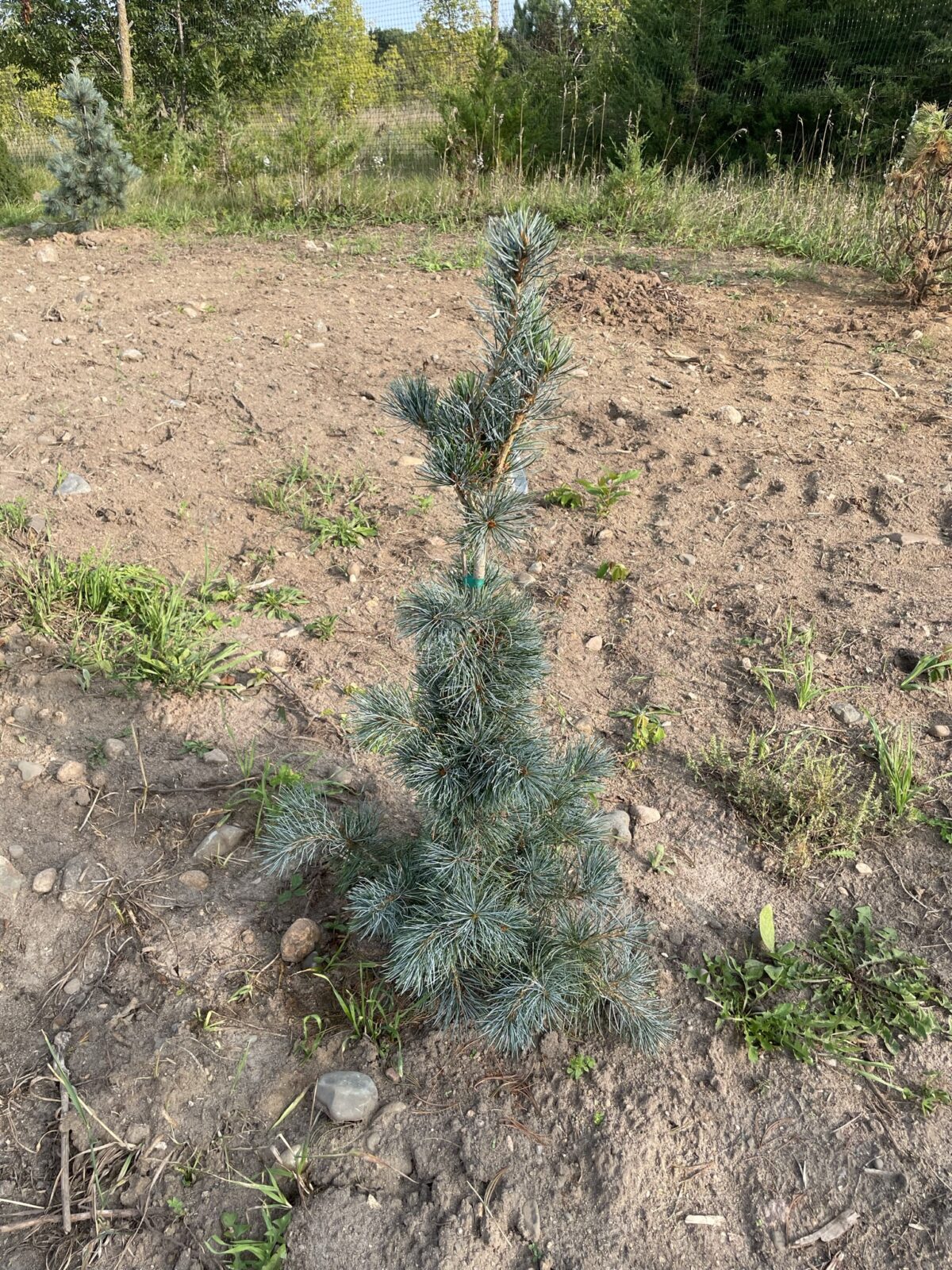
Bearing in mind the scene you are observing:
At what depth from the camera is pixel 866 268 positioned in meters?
6.16

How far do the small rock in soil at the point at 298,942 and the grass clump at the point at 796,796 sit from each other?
1.16 m

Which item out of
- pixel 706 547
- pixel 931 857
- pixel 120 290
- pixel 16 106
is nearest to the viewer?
pixel 931 857

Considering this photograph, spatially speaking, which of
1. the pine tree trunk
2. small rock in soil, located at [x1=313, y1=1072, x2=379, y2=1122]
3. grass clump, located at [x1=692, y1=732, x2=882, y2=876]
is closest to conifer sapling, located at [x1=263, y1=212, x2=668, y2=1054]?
small rock in soil, located at [x1=313, y1=1072, x2=379, y2=1122]

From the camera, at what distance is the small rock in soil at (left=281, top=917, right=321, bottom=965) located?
1989 millimetres

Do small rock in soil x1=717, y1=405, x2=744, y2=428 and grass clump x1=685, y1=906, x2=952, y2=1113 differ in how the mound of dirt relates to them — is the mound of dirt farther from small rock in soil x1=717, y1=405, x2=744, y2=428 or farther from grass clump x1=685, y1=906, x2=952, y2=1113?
grass clump x1=685, y1=906, x2=952, y2=1113

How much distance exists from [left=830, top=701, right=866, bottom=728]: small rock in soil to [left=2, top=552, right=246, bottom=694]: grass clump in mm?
1886

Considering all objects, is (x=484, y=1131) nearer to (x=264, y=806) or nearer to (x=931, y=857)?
(x=264, y=806)

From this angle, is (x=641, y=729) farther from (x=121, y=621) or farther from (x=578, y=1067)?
(x=121, y=621)

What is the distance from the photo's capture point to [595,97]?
12.0 meters

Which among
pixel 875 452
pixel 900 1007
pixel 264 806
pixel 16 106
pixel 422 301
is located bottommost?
pixel 900 1007

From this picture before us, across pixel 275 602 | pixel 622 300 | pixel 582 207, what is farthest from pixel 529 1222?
pixel 582 207

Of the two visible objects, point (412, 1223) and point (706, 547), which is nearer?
point (412, 1223)

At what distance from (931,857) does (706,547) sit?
1.53 meters

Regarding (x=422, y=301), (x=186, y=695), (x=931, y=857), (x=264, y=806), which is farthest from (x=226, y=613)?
(x=422, y=301)
